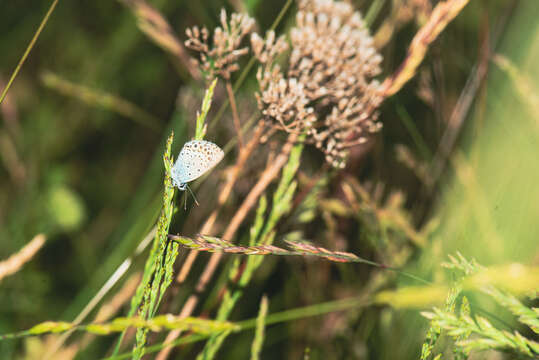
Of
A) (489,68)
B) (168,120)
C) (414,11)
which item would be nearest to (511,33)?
(489,68)

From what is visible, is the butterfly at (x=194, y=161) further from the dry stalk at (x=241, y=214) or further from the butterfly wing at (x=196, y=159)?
the dry stalk at (x=241, y=214)

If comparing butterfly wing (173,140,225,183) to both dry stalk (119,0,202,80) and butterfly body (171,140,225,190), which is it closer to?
butterfly body (171,140,225,190)

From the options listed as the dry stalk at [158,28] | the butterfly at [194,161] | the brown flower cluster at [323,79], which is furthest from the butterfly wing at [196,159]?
the dry stalk at [158,28]

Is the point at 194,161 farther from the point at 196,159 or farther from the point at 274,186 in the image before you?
the point at 274,186

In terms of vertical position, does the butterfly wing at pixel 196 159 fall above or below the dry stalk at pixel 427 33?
below

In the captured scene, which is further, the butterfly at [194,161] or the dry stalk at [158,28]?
the dry stalk at [158,28]

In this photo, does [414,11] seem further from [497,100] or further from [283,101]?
[283,101]

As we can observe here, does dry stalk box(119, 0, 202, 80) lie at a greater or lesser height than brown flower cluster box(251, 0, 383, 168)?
lesser

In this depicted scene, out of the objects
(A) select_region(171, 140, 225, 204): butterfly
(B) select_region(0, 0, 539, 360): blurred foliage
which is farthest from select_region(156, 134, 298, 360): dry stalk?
(A) select_region(171, 140, 225, 204): butterfly
